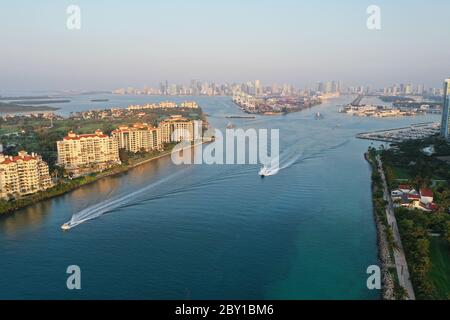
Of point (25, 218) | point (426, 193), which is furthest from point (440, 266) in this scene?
point (25, 218)

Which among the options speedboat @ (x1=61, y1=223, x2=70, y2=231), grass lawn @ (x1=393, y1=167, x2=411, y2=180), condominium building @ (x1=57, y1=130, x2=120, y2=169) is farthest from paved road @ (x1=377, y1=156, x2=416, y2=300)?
condominium building @ (x1=57, y1=130, x2=120, y2=169)

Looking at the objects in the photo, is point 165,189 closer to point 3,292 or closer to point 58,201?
point 58,201

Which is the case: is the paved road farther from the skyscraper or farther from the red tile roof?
the skyscraper

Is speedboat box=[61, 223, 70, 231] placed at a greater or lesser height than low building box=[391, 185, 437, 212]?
lesser

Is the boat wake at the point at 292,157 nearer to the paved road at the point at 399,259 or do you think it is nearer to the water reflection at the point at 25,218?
the paved road at the point at 399,259

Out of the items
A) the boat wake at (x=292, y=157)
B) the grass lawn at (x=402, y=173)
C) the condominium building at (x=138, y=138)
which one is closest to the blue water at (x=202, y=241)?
the boat wake at (x=292, y=157)

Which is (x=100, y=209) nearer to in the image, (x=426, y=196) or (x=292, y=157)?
(x=426, y=196)
